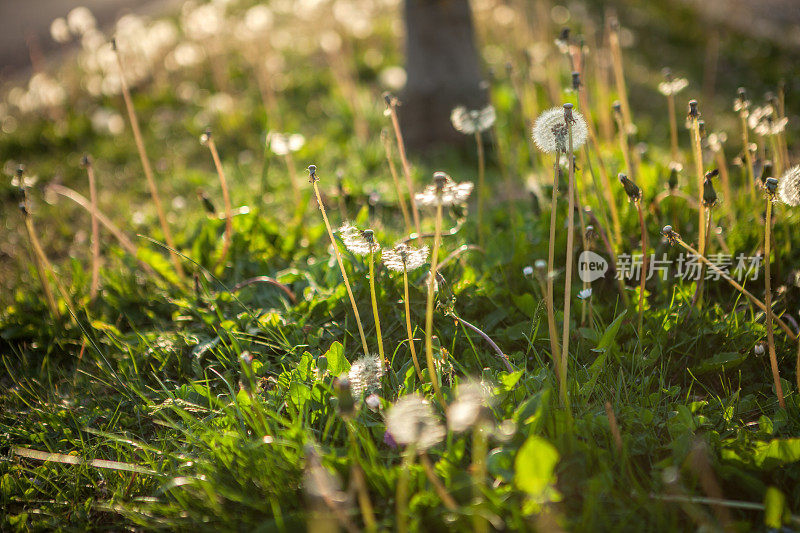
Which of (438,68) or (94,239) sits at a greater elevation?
(438,68)

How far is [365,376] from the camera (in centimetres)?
162

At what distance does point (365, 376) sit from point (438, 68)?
9.16 ft

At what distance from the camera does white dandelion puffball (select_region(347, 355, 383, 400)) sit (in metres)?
1.59

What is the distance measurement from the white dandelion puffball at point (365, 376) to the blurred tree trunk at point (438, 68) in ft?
8.26

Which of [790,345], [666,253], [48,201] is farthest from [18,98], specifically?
[790,345]

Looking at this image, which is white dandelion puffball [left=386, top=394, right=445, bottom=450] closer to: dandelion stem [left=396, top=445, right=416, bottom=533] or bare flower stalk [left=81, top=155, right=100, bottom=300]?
dandelion stem [left=396, top=445, right=416, bottom=533]

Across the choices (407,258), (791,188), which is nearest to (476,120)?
(407,258)

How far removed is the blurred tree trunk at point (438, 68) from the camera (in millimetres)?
3830

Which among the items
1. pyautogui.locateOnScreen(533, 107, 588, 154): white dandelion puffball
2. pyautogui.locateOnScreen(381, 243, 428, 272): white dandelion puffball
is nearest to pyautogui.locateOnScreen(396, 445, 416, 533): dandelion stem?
pyautogui.locateOnScreen(381, 243, 428, 272): white dandelion puffball

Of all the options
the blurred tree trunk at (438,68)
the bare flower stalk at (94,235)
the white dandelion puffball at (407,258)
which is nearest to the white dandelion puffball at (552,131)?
the white dandelion puffball at (407,258)

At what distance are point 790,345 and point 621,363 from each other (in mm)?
531

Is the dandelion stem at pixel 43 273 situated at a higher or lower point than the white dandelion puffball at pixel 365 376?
higher

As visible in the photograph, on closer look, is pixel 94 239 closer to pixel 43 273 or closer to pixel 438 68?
pixel 43 273

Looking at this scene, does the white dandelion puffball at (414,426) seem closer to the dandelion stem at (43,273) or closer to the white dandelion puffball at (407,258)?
the white dandelion puffball at (407,258)
